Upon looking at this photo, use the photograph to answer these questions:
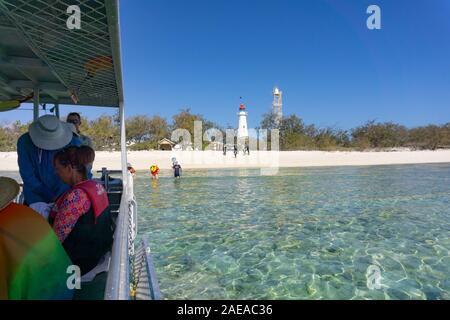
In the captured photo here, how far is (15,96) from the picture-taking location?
580 cm

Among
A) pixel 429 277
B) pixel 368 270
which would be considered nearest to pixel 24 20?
pixel 368 270

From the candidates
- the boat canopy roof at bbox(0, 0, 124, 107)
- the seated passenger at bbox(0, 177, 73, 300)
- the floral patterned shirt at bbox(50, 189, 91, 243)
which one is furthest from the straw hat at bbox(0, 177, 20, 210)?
the boat canopy roof at bbox(0, 0, 124, 107)

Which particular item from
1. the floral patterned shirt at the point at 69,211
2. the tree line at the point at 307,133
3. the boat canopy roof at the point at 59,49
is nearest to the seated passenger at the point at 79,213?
the floral patterned shirt at the point at 69,211

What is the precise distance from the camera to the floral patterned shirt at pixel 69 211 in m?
2.26

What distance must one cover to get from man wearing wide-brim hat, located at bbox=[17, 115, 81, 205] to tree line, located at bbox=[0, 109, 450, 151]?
4510 cm

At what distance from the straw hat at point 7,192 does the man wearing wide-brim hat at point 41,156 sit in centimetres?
167

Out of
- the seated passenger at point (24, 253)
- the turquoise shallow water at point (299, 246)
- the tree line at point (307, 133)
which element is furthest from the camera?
the tree line at point (307, 133)

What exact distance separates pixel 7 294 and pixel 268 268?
16.2ft

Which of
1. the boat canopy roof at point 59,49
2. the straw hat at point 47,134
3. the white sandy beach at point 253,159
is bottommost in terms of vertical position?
the white sandy beach at point 253,159

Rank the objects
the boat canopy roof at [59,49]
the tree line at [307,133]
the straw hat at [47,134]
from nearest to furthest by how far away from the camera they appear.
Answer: the boat canopy roof at [59,49] → the straw hat at [47,134] → the tree line at [307,133]

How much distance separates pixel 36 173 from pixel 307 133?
2108 inches

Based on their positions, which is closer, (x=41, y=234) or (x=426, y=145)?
(x=41, y=234)

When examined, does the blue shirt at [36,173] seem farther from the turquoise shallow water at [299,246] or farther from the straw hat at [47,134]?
the turquoise shallow water at [299,246]
